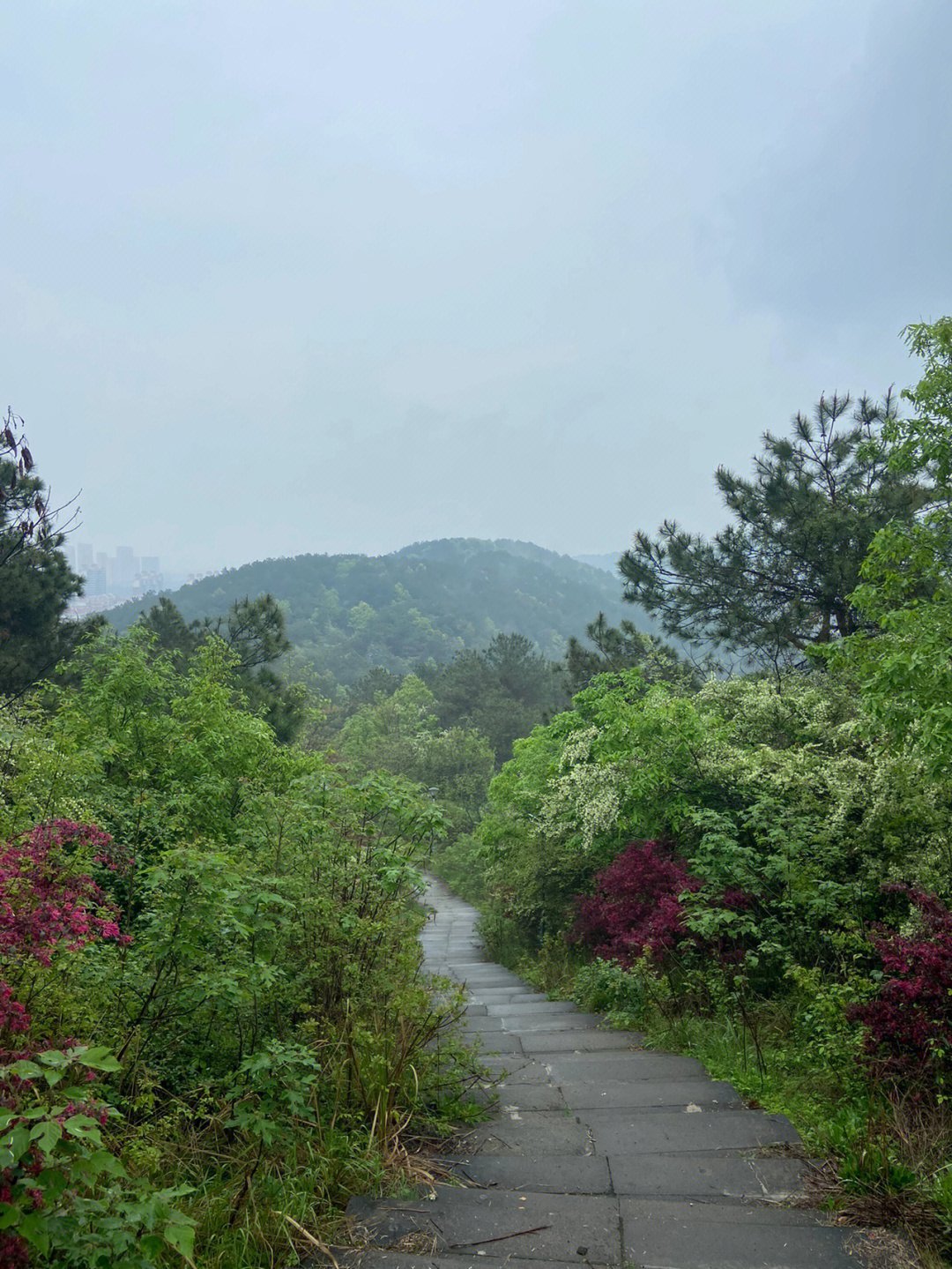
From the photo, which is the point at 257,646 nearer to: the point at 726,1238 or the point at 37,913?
the point at 37,913

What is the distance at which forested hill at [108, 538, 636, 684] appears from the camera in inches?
3989

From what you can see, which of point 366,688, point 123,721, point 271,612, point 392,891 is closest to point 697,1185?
point 392,891

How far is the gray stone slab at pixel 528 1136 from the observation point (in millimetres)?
4020

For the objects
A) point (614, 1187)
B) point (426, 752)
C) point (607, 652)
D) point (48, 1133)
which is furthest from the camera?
point (426, 752)

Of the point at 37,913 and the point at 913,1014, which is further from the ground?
the point at 37,913

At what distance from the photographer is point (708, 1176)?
3.65m

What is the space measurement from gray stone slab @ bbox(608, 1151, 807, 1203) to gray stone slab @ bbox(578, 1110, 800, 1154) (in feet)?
0.34

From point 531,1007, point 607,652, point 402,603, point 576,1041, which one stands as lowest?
point 531,1007

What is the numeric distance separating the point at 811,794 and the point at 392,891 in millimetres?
3972

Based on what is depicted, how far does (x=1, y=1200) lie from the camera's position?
2.14m

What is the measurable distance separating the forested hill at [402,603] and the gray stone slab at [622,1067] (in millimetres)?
80172

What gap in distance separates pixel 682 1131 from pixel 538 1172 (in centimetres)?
84

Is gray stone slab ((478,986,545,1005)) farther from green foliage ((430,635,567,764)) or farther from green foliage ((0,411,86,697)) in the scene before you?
green foliage ((430,635,567,764))

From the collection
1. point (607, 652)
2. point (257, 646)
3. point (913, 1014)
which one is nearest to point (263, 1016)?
point (913, 1014)
